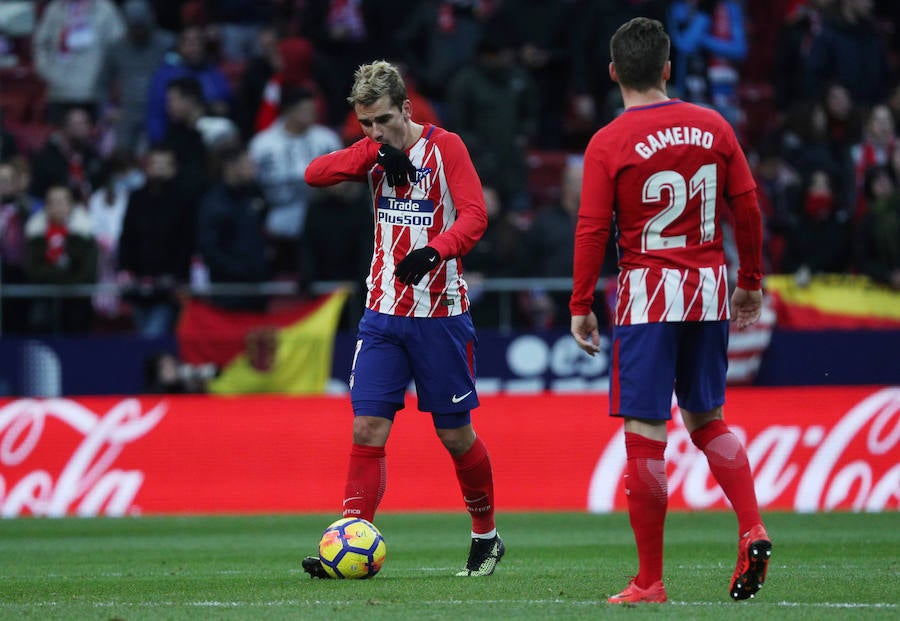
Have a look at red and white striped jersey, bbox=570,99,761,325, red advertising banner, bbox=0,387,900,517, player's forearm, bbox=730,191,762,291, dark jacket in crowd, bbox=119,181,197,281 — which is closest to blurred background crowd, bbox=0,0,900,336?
dark jacket in crowd, bbox=119,181,197,281

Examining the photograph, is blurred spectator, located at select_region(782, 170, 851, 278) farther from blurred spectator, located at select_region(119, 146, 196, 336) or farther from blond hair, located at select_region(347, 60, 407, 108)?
blond hair, located at select_region(347, 60, 407, 108)

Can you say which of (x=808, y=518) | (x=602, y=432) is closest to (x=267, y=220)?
(x=602, y=432)

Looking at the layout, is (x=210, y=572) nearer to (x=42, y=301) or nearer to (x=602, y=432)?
(x=602, y=432)

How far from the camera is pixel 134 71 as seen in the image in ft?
56.9

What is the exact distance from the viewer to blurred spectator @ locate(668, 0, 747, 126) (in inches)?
646

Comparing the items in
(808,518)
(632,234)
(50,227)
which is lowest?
(808,518)

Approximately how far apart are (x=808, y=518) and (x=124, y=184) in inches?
314

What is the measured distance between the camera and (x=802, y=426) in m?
13.4

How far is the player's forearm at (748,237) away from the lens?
6609 millimetres

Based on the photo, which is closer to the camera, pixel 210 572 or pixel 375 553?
pixel 375 553

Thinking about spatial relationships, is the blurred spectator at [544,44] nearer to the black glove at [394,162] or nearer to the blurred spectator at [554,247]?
the blurred spectator at [554,247]

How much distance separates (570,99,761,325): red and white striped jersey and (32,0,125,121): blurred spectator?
1222 cm

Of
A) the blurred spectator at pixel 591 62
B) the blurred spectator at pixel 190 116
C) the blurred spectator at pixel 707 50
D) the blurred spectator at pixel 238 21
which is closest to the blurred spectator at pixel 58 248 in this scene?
the blurred spectator at pixel 190 116

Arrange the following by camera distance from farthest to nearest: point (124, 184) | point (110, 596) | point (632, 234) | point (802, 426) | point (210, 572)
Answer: point (124, 184), point (802, 426), point (210, 572), point (110, 596), point (632, 234)
